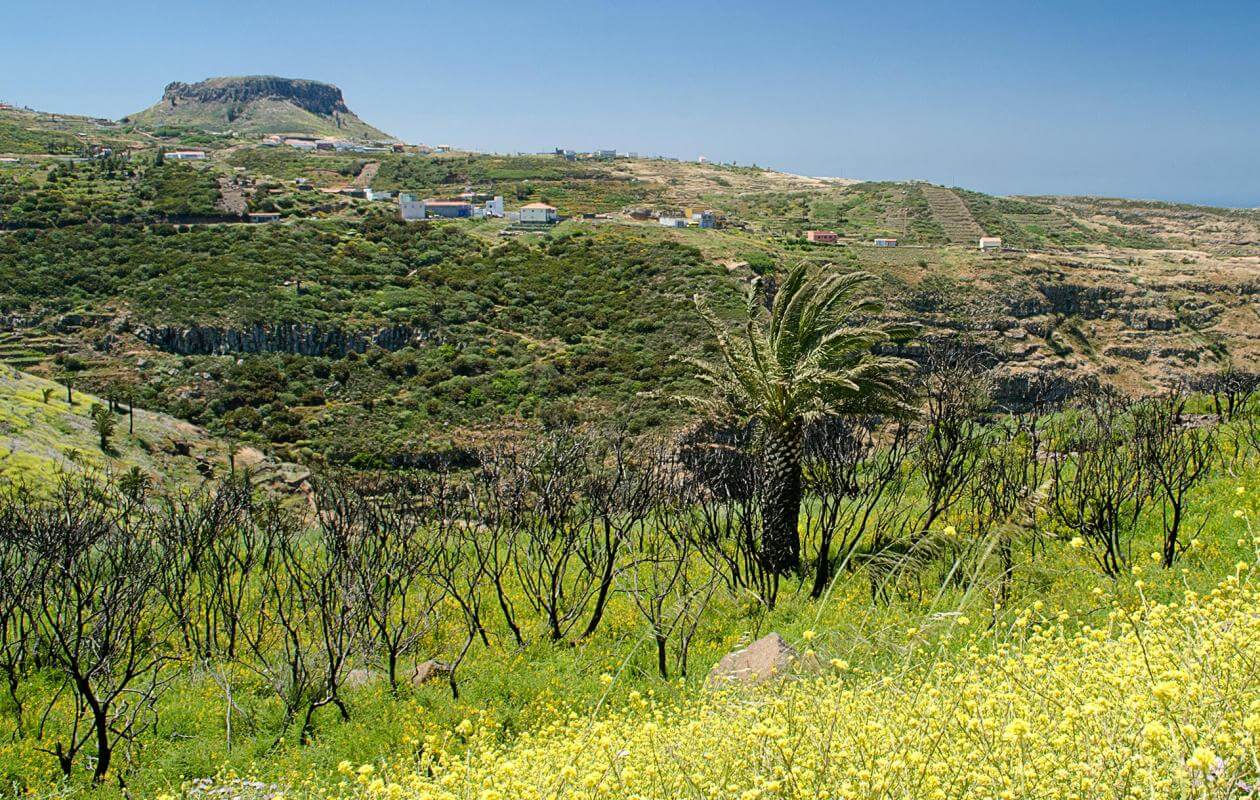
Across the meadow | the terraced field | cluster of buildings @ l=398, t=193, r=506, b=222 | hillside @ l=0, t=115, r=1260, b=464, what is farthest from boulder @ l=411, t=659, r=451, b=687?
the terraced field

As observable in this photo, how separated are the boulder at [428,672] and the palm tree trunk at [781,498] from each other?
15.6 ft

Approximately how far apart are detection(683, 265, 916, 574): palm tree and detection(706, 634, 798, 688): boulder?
383cm

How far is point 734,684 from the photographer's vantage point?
587 cm

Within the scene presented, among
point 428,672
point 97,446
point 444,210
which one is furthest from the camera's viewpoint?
point 444,210

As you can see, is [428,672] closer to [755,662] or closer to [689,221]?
[755,662]

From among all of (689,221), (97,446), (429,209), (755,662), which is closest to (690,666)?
(755,662)

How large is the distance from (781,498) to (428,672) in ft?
18.3

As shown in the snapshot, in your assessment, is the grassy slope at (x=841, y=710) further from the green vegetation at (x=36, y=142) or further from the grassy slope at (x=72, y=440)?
the green vegetation at (x=36, y=142)

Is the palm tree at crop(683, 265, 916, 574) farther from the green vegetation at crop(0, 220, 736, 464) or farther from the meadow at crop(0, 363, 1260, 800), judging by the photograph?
the green vegetation at crop(0, 220, 736, 464)

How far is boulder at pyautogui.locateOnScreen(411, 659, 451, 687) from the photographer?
7982 millimetres

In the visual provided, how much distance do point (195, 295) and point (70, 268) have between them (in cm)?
913

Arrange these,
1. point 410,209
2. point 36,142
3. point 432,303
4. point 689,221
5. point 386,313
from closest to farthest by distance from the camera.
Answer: point 386,313, point 432,303, point 410,209, point 689,221, point 36,142

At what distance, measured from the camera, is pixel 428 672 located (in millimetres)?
8148

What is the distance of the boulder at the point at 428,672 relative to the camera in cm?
798
